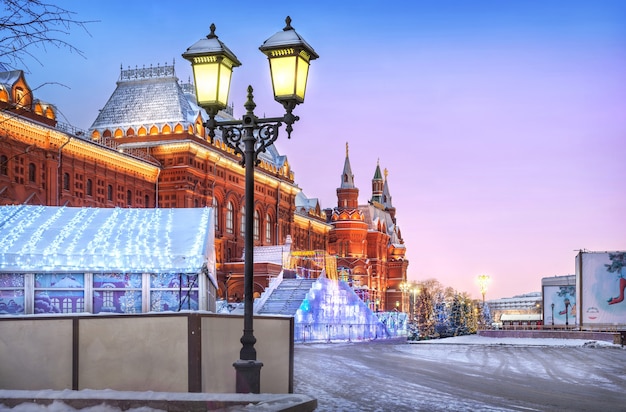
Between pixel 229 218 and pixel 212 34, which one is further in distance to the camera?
pixel 229 218

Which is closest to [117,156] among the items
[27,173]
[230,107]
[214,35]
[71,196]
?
[71,196]

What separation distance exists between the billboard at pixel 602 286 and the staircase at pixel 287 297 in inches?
667

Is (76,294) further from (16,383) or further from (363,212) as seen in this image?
(363,212)

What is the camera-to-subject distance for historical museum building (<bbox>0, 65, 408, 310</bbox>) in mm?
42781

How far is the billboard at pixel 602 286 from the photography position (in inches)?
2112

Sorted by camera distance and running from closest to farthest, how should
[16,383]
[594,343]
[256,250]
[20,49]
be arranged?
[20,49] < [16,383] < [594,343] < [256,250]

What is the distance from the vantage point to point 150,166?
54469 mm

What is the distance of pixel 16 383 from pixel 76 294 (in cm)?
953

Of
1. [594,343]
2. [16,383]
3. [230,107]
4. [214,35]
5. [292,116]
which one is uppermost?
[230,107]

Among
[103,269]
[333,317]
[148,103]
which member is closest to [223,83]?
[103,269]

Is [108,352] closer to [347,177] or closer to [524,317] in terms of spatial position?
[347,177]

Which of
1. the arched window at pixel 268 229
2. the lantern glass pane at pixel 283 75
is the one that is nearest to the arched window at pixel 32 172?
the arched window at pixel 268 229

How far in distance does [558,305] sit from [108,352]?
204 feet

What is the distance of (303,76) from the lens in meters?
10.8
